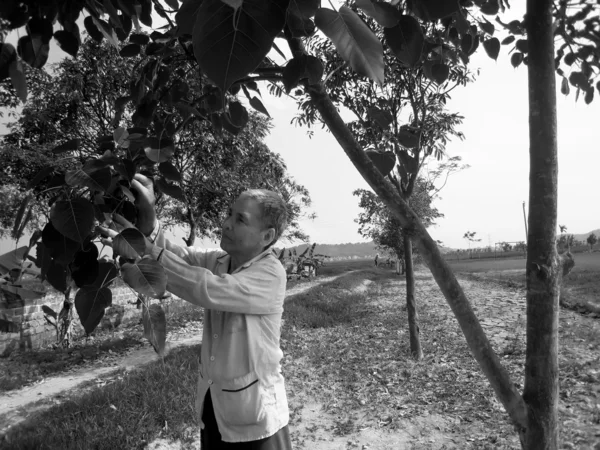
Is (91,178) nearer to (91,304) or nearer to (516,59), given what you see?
(91,304)

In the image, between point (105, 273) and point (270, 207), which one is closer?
point (105, 273)

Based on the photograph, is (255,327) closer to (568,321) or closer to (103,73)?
(103,73)

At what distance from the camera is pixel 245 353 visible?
1.70m

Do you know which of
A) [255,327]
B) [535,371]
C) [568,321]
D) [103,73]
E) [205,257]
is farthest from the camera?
[568,321]

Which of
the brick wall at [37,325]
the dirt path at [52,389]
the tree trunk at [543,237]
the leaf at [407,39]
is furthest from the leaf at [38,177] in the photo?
the brick wall at [37,325]

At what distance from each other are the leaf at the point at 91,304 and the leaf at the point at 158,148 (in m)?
0.36

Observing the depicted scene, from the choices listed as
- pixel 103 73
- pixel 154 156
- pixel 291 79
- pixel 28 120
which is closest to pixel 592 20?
pixel 291 79

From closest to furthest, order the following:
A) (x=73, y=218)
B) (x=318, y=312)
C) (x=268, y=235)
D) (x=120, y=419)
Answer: (x=73, y=218) → (x=268, y=235) → (x=120, y=419) → (x=318, y=312)

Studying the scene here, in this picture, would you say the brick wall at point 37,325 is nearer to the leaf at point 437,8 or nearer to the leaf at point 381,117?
the leaf at point 381,117

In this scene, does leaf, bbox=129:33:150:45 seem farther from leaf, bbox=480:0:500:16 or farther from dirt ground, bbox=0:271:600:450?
dirt ground, bbox=0:271:600:450

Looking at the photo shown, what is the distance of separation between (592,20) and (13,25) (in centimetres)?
223

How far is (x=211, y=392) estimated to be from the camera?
1744mm

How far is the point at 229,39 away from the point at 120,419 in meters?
4.20

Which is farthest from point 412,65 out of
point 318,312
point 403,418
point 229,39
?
point 318,312
